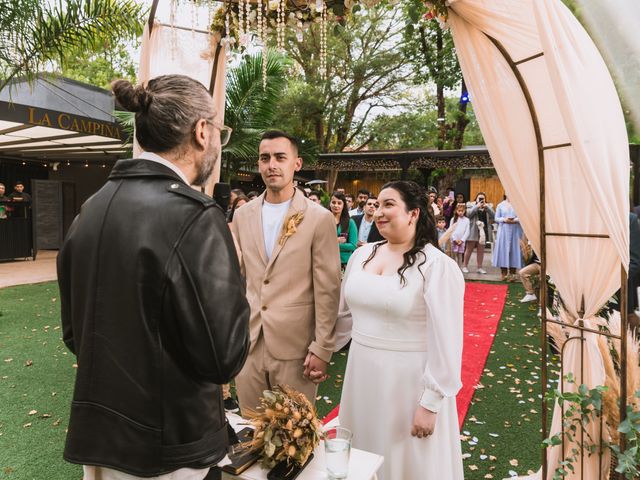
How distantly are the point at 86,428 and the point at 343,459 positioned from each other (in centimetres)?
90

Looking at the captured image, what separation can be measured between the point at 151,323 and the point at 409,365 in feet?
4.68

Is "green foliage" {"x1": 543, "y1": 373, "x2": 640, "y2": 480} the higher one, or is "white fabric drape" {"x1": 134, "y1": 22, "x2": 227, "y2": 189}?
"white fabric drape" {"x1": 134, "y1": 22, "x2": 227, "y2": 189}

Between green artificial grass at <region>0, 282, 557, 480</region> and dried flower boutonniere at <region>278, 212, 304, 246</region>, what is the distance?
1.02m

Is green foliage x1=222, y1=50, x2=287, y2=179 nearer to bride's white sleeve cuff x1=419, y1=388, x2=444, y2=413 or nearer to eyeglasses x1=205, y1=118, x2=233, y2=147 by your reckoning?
eyeglasses x1=205, y1=118, x2=233, y2=147

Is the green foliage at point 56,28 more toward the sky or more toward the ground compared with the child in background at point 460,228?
more toward the sky

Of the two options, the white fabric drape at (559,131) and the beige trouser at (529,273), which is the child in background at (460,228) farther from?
the white fabric drape at (559,131)

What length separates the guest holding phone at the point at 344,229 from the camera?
5953mm

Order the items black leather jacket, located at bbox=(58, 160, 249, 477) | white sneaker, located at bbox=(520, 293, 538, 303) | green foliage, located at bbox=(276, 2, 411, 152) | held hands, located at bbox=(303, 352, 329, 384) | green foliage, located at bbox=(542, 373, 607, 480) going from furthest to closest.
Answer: green foliage, located at bbox=(276, 2, 411, 152)
white sneaker, located at bbox=(520, 293, 538, 303)
held hands, located at bbox=(303, 352, 329, 384)
green foliage, located at bbox=(542, 373, 607, 480)
black leather jacket, located at bbox=(58, 160, 249, 477)

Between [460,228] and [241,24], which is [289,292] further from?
[460,228]

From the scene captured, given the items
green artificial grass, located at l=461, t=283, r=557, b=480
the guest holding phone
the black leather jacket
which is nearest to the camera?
the black leather jacket

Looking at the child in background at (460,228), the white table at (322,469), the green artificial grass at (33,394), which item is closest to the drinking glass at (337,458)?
the white table at (322,469)

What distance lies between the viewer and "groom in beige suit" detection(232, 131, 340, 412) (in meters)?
2.43


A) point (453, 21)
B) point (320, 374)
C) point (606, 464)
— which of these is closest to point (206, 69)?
point (453, 21)

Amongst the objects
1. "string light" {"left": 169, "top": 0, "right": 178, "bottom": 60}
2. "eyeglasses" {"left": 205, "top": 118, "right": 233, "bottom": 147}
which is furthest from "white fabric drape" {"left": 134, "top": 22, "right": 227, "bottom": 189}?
"eyeglasses" {"left": 205, "top": 118, "right": 233, "bottom": 147}
